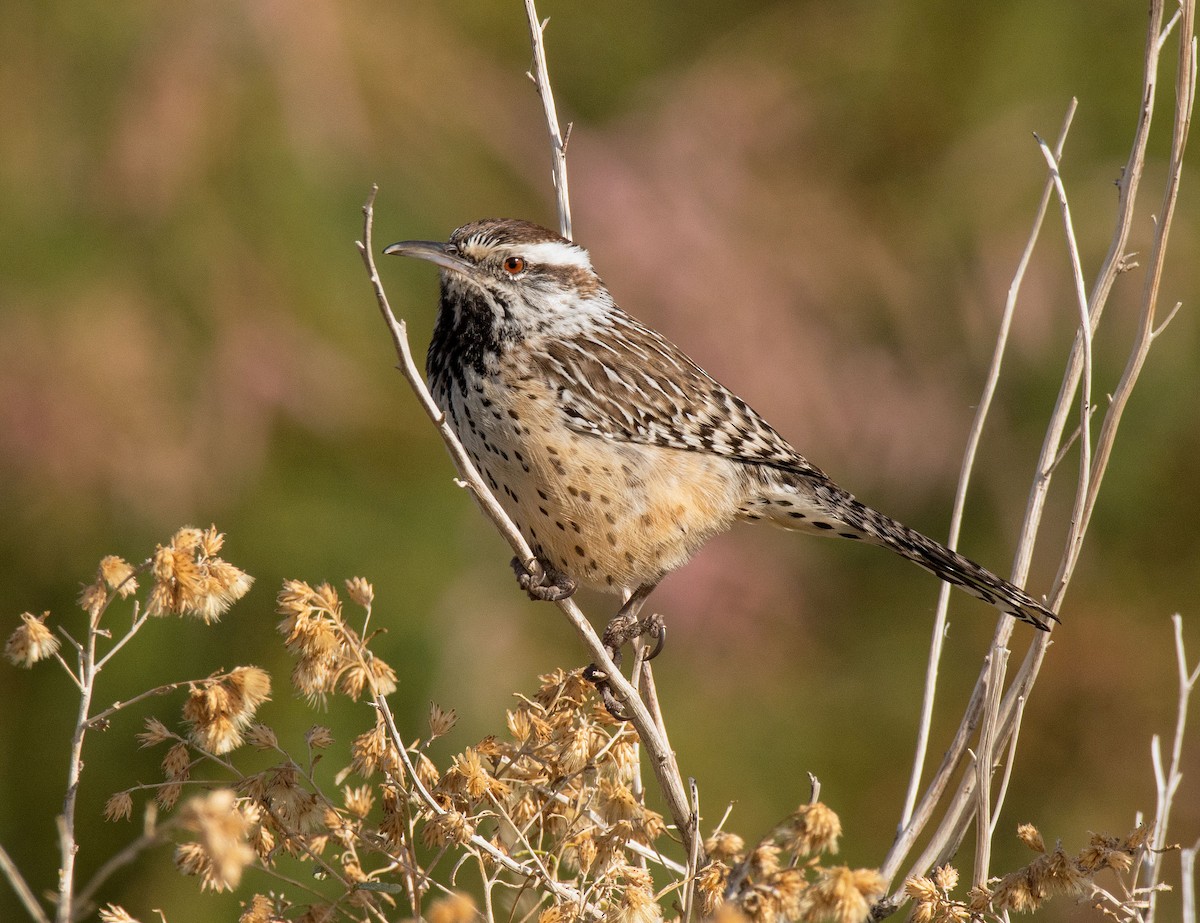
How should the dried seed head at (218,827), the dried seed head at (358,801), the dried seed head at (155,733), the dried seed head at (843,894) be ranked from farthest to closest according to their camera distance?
the dried seed head at (358,801)
the dried seed head at (155,733)
the dried seed head at (843,894)
the dried seed head at (218,827)

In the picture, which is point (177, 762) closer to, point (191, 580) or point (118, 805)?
point (118, 805)

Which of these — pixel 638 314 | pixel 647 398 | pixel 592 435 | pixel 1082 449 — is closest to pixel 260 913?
pixel 1082 449

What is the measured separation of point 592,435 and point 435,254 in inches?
20.9

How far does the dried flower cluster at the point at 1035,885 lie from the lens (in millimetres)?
1599

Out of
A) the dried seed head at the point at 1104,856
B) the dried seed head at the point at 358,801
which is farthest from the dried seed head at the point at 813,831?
the dried seed head at the point at 358,801

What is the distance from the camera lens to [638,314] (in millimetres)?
5789

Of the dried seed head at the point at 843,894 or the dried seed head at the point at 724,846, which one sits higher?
the dried seed head at the point at 724,846

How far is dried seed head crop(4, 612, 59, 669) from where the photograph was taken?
5.05 ft

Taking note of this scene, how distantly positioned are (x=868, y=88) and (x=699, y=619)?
8.62ft

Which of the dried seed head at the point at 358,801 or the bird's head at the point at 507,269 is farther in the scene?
the bird's head at the point at 507,269

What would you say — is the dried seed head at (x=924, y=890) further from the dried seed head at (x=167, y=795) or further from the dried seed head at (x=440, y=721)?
the dried seed head at (x=167, y=795)

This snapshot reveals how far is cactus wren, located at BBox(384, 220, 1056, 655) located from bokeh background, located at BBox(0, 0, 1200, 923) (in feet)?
5.09

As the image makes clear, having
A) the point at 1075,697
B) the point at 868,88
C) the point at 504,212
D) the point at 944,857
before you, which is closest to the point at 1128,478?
the point at 1075,697

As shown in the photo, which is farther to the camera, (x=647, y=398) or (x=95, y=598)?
(x=647, y=398)
